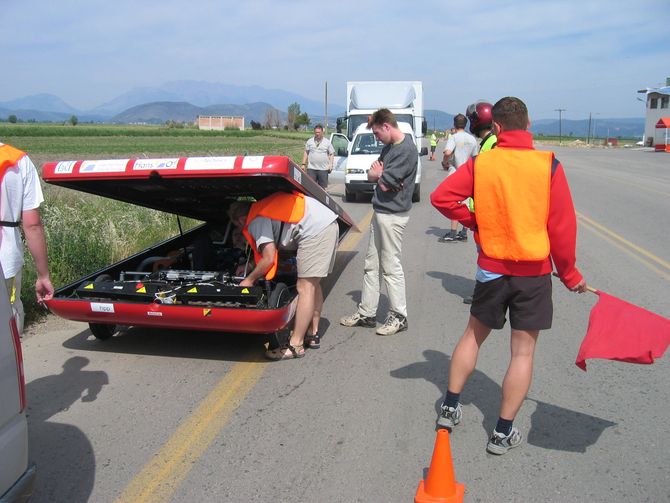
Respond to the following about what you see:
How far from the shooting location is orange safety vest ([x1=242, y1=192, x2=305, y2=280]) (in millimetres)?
4996

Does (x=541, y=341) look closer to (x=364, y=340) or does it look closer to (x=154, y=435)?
(x=364, y=340)

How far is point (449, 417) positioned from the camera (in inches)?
154

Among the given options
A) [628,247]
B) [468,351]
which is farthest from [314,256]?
[628,247]

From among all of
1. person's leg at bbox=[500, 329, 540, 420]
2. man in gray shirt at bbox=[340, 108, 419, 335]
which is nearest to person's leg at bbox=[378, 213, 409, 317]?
man in gray shirt at bbox=[340, 108, 419, 335]

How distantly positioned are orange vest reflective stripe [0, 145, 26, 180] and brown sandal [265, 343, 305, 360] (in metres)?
2.50

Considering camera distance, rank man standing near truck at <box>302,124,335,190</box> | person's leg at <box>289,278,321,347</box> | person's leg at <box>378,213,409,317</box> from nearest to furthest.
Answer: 1. person's leg at <box>289,278,321,347</box>
2. person's leg at <box>378,213,409,317</box>
3. man standing near truck at <box>302,124,335,190</box>

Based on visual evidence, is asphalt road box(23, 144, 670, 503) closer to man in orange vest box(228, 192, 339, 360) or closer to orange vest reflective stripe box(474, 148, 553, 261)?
man in orange vest box(228, 192, 339, 360)

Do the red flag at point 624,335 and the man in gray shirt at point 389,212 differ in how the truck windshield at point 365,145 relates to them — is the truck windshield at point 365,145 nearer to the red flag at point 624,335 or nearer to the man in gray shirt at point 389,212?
the man in gray shirt at point 389,212

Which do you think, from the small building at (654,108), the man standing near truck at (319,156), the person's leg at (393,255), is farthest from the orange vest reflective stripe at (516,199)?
the small building at (654,108)

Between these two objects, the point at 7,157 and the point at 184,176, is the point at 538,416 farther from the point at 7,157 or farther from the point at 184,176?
the point at 7,157

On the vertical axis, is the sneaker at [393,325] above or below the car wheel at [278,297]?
below

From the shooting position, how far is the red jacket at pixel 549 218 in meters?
3.41

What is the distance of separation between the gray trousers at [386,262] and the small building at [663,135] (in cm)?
5512

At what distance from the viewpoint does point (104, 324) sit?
549 cm
